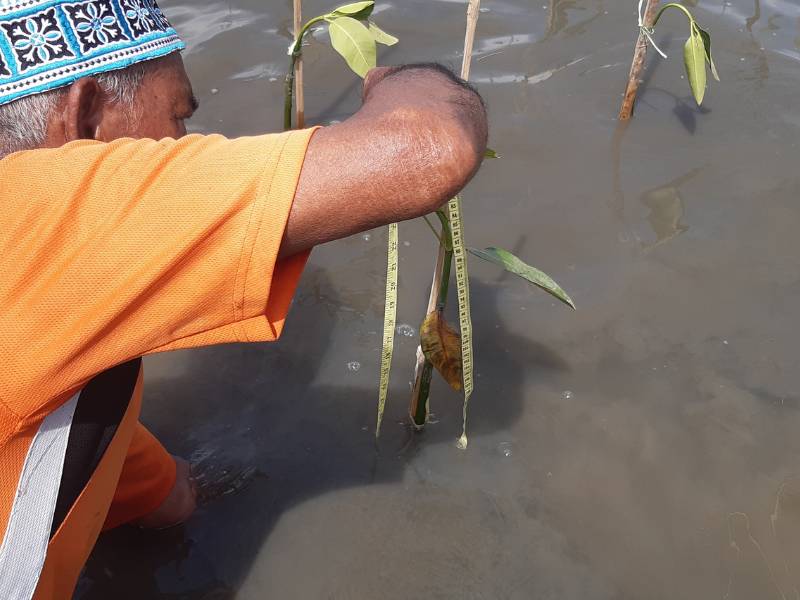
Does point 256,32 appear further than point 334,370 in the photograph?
Yes

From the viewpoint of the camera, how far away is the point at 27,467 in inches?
47.1

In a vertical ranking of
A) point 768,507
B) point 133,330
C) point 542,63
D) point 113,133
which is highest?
point 113,133

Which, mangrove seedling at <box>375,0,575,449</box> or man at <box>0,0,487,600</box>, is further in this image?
mangrove seedling at <box>375,0,575,449</box>

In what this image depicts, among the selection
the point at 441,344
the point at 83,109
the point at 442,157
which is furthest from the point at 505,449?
the point at 83,109

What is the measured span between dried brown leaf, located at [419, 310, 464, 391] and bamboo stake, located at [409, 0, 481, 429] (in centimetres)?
5

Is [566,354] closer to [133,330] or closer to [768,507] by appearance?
[768,507]

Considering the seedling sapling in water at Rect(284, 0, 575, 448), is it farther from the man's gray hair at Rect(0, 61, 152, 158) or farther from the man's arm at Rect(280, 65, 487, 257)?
the man's gray hair at Rect(0, 61, 152, 158)

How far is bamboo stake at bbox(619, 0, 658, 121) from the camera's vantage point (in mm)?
2772

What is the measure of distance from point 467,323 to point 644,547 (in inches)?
28.6

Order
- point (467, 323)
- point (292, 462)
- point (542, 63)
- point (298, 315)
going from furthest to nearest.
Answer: point (542, 63), point (298, 315), point (292, 462), point (467, 323)

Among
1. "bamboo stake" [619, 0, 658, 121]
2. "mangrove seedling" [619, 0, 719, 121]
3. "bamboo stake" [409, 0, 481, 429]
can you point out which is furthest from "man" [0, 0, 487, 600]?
"bamboo stake" [619, 0, 658, 121]

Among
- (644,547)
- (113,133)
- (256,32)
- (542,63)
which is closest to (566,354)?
(644,547)

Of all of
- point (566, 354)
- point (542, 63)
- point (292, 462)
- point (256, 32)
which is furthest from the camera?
point (256, 32)

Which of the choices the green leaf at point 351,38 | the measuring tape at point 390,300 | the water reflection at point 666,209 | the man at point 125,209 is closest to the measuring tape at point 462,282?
the measuring tape at point 390,300
